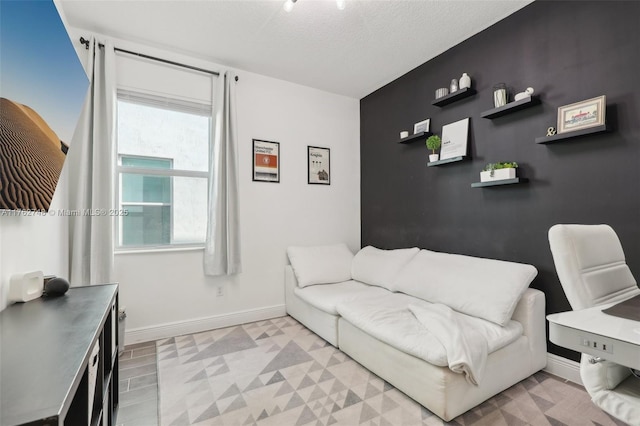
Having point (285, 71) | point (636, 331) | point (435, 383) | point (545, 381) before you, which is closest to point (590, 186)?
point (545, 381)

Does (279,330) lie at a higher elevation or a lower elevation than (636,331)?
lower

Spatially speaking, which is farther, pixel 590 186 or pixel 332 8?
pixel 332 8

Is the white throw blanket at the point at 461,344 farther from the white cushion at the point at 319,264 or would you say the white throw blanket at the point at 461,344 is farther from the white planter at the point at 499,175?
the white cushion at the point at 319,264

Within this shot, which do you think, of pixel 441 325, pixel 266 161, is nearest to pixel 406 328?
pixel 441 325

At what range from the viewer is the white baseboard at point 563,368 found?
201cm

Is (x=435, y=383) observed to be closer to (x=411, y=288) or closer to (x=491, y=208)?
(x=411, y=288)

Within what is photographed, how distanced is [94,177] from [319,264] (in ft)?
7.31

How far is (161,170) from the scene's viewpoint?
2922 mm

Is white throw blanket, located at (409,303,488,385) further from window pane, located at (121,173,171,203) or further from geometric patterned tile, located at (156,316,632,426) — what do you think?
window pane, located at (121,173,171,203)

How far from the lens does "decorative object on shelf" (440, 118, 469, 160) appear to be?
107 inches

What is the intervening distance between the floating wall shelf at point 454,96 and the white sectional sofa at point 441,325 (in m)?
1.45

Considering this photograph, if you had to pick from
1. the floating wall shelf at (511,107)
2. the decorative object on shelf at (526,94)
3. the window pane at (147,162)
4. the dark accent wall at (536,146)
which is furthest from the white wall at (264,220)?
the decorative object on shelf at (526,94)

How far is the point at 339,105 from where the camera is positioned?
397 cm

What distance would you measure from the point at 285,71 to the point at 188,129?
123 cm
